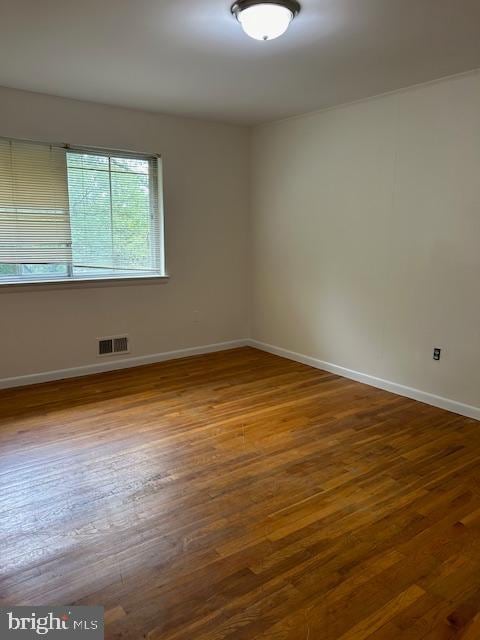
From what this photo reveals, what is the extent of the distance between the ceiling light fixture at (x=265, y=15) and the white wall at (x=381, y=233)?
5.45 feet

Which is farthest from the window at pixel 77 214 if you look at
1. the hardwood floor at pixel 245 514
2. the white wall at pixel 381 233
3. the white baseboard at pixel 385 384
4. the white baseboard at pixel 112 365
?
the white baseboard at pixel 385 384

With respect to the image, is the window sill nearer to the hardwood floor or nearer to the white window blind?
the white window blind

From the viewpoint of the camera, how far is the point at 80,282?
4.29m

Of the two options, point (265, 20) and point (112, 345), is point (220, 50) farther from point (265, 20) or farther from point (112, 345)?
point (112, 345)

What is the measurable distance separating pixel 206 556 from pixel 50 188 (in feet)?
11.0

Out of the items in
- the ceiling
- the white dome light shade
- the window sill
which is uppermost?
the ceiling

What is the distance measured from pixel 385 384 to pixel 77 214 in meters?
3.18

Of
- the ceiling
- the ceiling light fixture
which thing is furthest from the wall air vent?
the ceiling light fixture

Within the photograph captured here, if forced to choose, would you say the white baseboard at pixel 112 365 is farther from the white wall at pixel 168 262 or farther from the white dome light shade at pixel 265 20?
the white dome light shade at pixel 265 20

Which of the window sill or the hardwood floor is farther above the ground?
the window sill

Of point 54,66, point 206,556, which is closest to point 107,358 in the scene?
point 54,66

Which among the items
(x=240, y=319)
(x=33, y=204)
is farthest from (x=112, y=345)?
(x=240, y=319)

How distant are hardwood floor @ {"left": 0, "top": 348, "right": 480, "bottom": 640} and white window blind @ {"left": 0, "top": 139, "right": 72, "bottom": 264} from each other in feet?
4.14

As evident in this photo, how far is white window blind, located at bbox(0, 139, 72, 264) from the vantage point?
12.7 ft
